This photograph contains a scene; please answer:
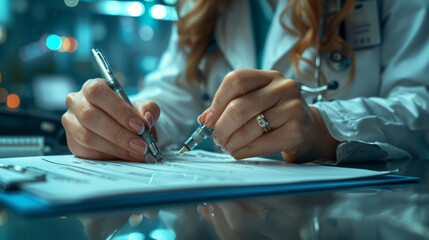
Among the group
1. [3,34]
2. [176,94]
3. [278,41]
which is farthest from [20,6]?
[278,41]

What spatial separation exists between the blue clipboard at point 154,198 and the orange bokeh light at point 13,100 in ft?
8.89

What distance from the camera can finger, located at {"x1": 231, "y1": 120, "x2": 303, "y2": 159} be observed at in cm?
48

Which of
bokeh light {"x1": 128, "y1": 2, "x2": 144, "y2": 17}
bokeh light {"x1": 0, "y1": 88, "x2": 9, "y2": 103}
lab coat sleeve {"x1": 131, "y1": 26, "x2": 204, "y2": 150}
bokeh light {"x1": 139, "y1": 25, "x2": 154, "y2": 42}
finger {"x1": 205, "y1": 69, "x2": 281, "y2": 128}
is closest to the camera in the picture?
finger {"x1": 205, "y1": 69, "x2": 281, "y2": 128}

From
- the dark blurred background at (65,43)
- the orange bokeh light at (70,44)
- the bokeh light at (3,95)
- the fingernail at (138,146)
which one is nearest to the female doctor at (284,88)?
the fingernail at (138,146)

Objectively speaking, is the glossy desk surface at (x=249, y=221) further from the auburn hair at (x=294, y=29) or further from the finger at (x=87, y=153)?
the auburn hair at (x=294, y=29)

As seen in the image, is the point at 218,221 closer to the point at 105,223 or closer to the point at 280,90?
the point at 105,223

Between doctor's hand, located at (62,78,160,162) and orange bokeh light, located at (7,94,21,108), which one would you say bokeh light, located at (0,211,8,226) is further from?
orange bokeh light, located at (7,94,21,108)

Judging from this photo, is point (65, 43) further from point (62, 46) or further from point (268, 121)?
point (268, 121)

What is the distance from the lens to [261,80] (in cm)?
47

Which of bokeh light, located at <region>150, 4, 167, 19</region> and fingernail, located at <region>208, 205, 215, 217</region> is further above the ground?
bokeh light, located at <region>150, 4, 167, 19</region>

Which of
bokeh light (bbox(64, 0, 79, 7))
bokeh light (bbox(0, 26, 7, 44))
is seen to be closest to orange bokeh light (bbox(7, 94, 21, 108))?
bokeh light (bbox(0, 26, 7, 44))

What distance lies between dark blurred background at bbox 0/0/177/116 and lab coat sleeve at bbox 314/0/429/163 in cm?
190

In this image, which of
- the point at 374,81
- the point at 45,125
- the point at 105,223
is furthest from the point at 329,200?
the point at 45,125

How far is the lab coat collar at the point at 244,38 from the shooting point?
2.84ft
